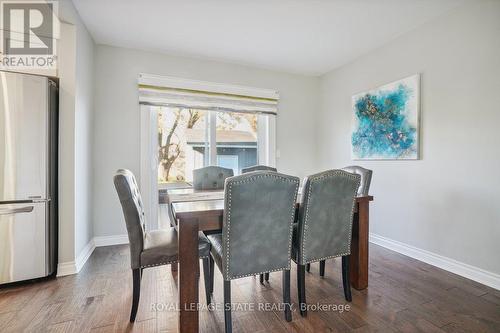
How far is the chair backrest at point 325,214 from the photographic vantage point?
61.6 inches

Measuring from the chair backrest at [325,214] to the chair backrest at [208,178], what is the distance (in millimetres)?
1411

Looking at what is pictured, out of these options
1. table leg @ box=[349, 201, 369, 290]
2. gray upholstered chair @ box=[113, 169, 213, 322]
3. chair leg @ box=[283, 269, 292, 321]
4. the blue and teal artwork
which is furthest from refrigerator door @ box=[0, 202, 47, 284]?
the blue and teal artwork

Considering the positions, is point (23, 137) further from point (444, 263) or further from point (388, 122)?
point (444, 263)

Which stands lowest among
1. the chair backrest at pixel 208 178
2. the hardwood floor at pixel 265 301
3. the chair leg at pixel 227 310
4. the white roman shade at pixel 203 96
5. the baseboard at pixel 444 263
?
the hardwood floor at pixel 265 301

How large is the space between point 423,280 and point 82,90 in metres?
3.77

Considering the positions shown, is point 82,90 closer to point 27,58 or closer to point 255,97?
point 27,58

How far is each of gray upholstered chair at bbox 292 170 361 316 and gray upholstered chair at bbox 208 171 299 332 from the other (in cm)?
12

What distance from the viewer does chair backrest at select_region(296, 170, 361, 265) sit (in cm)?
156

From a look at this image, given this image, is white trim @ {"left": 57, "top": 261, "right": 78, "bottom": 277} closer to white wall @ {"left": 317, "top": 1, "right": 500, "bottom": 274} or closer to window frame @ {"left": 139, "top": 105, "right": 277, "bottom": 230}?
window frame @ {"left": 139, "top": 105, "right": 277, "bottom": 230}

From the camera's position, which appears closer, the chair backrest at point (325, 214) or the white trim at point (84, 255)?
the chair backrest at point (325, 214)

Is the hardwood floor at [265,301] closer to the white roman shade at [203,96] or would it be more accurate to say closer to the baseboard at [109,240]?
the baseboard at [109,240]

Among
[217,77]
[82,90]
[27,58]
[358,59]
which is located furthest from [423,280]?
[27,58]

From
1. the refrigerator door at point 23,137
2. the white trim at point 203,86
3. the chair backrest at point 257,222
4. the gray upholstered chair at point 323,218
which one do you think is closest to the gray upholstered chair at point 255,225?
the chair backrest at point 257,222

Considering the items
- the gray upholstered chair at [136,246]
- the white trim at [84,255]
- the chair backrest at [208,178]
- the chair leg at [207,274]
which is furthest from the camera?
the chair backrest at [208,178]
